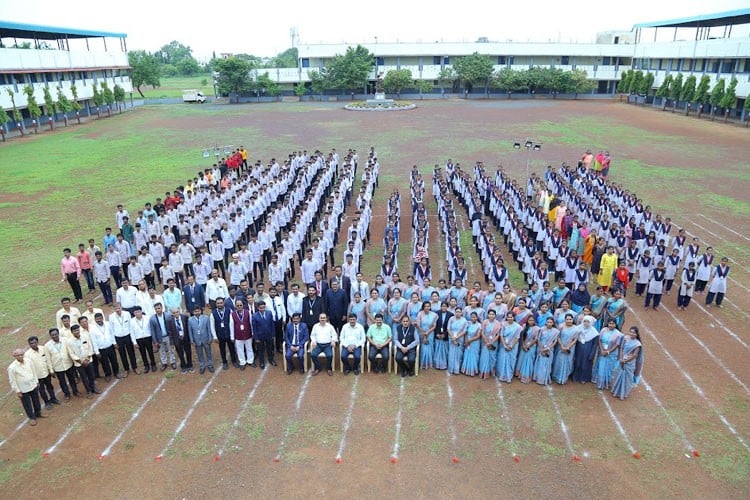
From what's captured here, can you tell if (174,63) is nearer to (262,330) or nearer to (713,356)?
(262,330)

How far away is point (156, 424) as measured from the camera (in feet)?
22.0

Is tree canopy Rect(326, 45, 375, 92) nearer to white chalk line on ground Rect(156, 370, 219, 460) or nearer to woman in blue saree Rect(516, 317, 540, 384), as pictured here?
white chalk line on ground Rect(156, 370, 219, 460)

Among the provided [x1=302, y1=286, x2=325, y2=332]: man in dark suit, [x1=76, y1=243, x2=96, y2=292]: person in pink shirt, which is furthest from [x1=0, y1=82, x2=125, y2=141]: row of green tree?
[x1=302, y1=286, x2=325, y2=332]: man in dark suit

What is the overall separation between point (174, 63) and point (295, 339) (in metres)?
140

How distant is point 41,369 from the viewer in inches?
265

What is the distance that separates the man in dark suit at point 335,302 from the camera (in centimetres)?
844

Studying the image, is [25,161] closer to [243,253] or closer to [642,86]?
[243,253]

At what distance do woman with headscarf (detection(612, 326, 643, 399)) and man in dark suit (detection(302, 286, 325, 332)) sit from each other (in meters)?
4.49

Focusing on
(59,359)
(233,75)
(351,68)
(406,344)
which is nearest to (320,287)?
(406,344)

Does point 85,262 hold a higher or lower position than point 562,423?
higher

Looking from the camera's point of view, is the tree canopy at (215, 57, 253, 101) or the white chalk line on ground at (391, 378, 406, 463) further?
the tree canopy at (215, 57, 253, 101)

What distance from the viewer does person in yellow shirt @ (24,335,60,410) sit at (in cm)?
657

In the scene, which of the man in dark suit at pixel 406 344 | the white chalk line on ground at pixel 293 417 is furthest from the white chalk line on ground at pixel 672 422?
the white chalk line on ground at pixel 293 417

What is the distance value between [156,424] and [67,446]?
1015 mm
